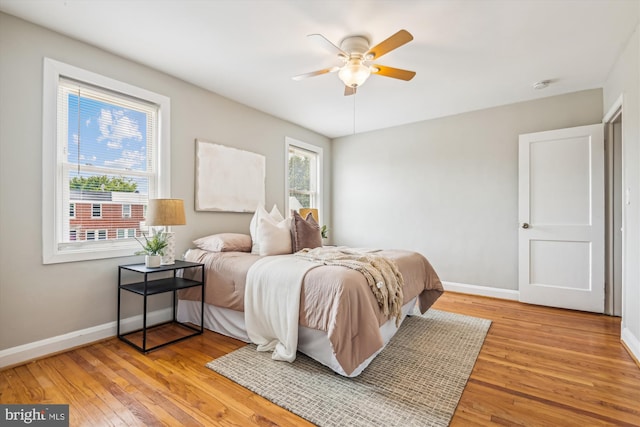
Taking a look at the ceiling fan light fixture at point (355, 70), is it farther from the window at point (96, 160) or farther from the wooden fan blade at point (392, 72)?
the window at point (96, 160)

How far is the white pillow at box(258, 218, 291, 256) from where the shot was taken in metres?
2.98

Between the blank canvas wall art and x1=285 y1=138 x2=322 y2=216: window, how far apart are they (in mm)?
698

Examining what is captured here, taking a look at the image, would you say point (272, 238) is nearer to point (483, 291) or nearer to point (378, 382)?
point (378, 382)

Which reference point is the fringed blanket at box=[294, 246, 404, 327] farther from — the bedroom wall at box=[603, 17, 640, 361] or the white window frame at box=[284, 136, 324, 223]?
the white window frame at box=[284, 136, 324, 223]

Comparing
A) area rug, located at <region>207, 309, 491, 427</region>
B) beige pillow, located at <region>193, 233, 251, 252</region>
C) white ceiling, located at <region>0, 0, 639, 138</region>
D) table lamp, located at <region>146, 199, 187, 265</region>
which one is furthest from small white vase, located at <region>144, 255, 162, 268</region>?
white ceiling, located at <region>0, 0, 639, 138</region>

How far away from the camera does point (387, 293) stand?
89.2 inches

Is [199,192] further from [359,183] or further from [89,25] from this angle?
[359,183]

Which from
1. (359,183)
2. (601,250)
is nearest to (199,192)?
(359,183)

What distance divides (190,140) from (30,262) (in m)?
1.76

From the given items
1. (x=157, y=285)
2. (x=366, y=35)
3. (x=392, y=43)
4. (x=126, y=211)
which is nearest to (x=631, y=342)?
(x=392, y=43)

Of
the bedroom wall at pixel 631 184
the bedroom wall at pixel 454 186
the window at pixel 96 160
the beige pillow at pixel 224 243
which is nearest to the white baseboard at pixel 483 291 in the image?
the bedroom wall at pixel 454 186

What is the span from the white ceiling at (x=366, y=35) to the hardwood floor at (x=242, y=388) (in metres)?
2.56

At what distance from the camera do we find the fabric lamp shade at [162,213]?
265cm

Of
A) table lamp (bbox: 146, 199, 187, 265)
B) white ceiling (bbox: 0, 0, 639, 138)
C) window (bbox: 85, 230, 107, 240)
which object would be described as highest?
white ceiling (bbox: 0, 0, 639, 138)
